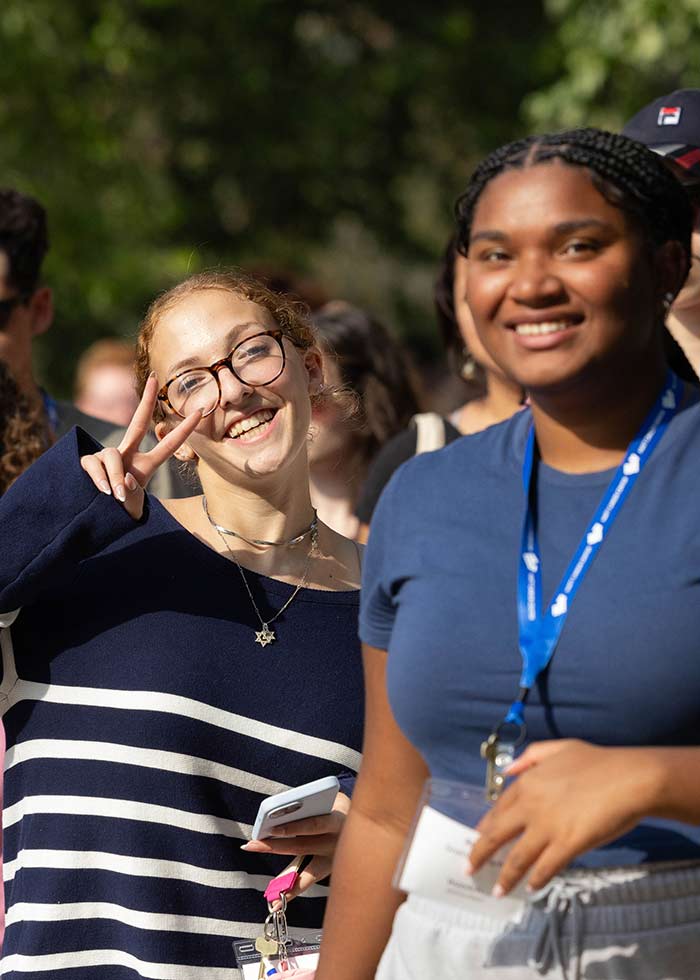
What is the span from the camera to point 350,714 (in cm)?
313

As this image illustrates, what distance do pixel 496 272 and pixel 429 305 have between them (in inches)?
617

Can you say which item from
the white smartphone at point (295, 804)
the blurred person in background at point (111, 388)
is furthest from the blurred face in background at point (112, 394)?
the white smartphone at point (295, 804)

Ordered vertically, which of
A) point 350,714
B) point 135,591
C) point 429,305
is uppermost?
point 429,305

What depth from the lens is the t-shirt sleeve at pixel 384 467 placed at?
189 inches

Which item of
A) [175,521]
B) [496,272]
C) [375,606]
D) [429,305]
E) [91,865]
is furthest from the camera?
[429,305]

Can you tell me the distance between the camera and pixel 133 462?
3086mm

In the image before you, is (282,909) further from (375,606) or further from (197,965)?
(375,606)

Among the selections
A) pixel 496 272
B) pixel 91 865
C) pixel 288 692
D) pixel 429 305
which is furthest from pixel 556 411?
pixel 429 305

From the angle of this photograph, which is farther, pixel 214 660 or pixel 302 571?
pixel 302 571

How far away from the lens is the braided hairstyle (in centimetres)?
213

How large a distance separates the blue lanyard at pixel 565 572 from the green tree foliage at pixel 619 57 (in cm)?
611

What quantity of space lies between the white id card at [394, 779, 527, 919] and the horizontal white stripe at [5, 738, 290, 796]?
90cm

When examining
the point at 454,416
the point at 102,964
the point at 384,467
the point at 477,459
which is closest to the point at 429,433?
the point at 384,467

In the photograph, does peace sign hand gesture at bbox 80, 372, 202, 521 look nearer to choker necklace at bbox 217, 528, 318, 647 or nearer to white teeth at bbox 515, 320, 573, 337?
choker necklace at bbox 217, 528, 318, 647
